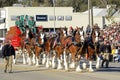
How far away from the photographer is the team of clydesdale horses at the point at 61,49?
82.6 feet

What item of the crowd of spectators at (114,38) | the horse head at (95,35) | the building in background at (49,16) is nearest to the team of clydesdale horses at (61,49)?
the horse head at (95,35)

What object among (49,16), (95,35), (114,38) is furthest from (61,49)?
(49,16)

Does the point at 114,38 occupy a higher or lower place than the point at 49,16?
lower

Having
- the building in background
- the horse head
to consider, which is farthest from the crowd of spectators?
the building in background

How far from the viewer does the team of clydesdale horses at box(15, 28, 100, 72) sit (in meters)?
25.2

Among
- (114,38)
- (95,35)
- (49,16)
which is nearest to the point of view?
(95,35)

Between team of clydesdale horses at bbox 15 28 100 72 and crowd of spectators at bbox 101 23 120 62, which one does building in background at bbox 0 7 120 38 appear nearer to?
crowd of spectators at bbox 101 23 120 62

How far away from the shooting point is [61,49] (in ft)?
89.7

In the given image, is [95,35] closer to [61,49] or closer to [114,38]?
[61,49]

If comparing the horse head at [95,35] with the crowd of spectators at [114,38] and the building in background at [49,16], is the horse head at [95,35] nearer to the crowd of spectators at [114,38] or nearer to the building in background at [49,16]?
the crowd of spectators at [114,38]

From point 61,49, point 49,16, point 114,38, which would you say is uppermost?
point 49,16

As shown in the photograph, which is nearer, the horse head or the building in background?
the horse head

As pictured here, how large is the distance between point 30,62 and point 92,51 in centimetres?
743

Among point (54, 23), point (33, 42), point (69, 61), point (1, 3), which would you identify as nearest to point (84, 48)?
point (69, 61)
